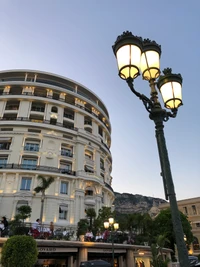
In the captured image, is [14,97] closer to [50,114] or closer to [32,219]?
[50,114]

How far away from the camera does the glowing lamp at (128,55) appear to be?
4.20 metres

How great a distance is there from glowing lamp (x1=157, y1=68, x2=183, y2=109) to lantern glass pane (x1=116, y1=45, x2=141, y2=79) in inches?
28.7

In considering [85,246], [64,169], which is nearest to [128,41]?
[85,246]

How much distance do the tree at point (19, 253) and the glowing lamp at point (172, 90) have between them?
10.8 meters

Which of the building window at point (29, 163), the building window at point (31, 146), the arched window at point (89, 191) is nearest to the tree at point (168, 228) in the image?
the arched window at point (89, 191)

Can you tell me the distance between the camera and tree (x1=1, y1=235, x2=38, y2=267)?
36.3 feet

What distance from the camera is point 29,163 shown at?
107ft

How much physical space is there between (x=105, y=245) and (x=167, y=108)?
18474 millimetres

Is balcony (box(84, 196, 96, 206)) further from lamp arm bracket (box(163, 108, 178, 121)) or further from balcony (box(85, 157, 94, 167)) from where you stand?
lamp arm bracket (box(163, 108, 178, 121))

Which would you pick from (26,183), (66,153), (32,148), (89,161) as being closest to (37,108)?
(32,148)

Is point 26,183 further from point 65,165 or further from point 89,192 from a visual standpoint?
point 89,192

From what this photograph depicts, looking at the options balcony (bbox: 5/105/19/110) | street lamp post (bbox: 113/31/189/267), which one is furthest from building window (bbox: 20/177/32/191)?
street lamp post (bbox: 113/31/189/267)

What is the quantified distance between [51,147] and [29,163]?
3942 millimetres

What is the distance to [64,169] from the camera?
3319 centimetres
